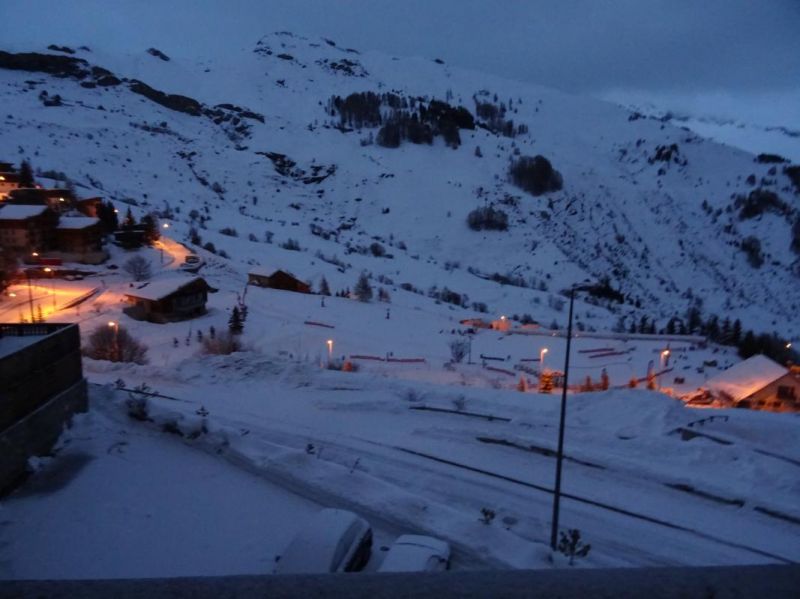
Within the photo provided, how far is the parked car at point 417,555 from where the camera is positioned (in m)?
5.24

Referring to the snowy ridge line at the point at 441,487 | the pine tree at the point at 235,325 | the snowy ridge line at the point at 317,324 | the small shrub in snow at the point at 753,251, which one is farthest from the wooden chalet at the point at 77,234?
the small shrub in snow at the point at 753,251

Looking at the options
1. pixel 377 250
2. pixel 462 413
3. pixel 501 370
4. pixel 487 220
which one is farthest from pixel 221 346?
pixel 487 220

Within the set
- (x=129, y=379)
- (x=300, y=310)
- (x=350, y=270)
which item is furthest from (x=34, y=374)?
(x=350, y=270)

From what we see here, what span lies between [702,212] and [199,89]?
78.3 meters

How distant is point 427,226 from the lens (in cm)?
5403

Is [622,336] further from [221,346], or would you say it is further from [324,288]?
[221,346]

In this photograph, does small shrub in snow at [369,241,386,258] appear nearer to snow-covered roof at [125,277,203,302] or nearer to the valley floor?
snow-covered roof at [125,277,203,302]

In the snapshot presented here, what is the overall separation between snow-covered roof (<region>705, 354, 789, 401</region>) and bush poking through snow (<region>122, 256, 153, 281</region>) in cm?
2669

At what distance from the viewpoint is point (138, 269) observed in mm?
28688

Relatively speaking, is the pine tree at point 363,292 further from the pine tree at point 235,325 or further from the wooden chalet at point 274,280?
the pine tree at point 235,325

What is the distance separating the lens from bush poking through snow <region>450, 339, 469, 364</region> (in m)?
21.6

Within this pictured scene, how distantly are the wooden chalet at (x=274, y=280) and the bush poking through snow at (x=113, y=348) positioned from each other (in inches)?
519

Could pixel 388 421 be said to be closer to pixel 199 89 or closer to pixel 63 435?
pixel 63 435

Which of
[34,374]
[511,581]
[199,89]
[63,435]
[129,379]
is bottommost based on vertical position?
[129,379]
